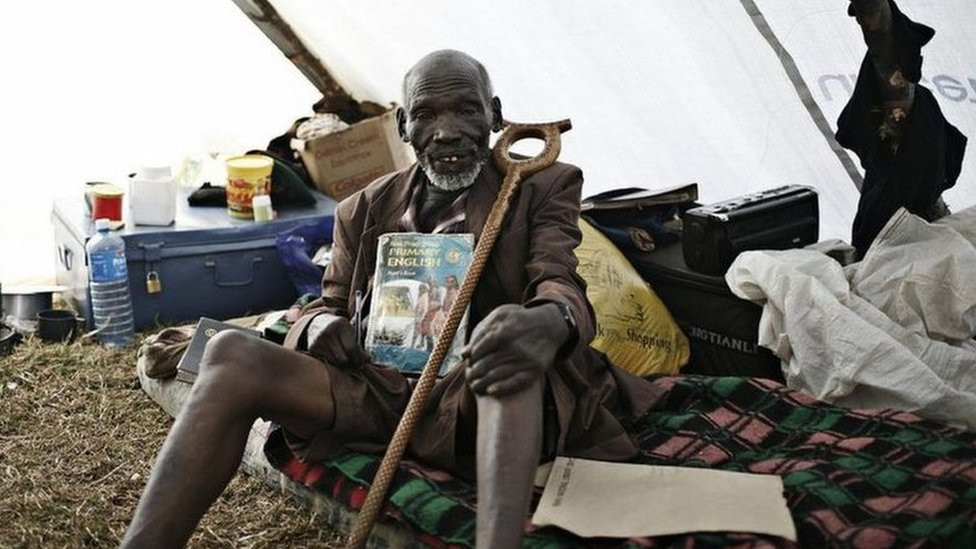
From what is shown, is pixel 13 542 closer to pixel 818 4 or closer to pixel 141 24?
pixel 818 4

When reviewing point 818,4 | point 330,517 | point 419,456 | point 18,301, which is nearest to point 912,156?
point 818,4

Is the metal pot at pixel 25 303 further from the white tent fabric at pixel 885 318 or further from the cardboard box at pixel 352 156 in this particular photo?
the white tent fabric at pixel 885 318

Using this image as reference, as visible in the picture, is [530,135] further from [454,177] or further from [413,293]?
[413,293]

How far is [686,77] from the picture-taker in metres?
3.71

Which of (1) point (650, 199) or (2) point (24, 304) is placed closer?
(1) point (650, 199)

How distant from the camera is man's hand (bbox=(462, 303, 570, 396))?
88.2 inches

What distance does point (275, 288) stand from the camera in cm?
468

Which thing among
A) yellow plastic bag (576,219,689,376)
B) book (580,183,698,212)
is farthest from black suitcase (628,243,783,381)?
book (580,183,698,212)

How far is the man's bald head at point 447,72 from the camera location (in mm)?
2789

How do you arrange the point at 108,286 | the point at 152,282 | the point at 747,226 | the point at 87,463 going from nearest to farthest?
1. the point at 87,463
2. the point at 747,226
3. the point at 108,286
4. the point at 152,282

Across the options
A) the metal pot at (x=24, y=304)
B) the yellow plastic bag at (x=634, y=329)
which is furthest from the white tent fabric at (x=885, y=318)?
the metal pot at (x=24, y=304)

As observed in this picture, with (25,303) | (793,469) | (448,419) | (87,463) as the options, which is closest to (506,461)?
(448,419)

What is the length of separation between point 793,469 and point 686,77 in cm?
155

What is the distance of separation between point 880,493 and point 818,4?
1.45 metres
